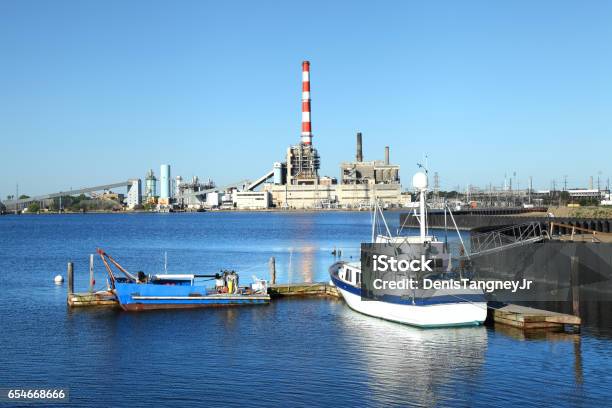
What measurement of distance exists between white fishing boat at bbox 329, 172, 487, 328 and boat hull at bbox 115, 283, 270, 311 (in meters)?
7.07

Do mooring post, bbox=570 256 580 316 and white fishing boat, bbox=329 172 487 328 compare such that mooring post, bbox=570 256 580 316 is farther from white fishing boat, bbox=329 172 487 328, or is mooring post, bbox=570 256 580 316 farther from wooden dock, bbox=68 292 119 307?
wooden dock, bbox=68 292 119 307

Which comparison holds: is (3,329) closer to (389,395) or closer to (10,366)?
(10,366)

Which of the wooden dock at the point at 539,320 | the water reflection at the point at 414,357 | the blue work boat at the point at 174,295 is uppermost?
the blue work boat at the point at 174,295

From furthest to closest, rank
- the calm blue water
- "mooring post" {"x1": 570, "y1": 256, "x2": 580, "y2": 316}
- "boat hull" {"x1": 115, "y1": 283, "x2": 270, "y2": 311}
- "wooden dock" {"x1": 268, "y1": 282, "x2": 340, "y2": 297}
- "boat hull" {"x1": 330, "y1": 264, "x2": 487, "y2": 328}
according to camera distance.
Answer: "wooden dock" {"x1": 268, "y1": 282, "x2": 340, "y2": 297}
"boat hull" {"x1": 115, "y1": 283, "x2": 270, "y2": 311}
"mooring post" {"x1": 570, "y1": 256, "x2": 580, "y2": 316}
"boat hull" {"x1": 330, "y1": 264, "x2": 487, "y2": 328}
the calm blue water

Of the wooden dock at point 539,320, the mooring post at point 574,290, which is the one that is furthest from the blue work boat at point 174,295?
the mooring post at point 574,290

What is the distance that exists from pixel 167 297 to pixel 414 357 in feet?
52.1

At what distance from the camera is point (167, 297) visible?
3722 centimetres

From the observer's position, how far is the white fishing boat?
3009 centimetres

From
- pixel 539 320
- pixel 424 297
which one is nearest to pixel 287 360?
pixel 424 297

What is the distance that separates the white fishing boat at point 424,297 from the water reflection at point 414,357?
50 cm

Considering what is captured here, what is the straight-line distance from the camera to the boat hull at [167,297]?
3695cm

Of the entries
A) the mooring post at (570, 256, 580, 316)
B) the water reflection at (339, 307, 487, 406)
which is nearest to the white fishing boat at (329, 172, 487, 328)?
the water reflection at (339, 307, 487, 406)

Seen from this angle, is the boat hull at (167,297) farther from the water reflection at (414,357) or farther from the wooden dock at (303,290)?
the water reflection at (414,357)

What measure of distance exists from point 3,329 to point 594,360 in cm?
2578
